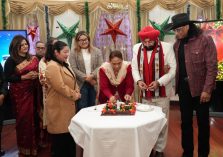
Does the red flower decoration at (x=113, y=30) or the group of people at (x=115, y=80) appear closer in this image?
the group of people at (x=115, y=80)

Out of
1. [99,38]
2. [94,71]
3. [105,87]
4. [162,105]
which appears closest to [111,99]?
[105,87]

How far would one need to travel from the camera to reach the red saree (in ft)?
11.1

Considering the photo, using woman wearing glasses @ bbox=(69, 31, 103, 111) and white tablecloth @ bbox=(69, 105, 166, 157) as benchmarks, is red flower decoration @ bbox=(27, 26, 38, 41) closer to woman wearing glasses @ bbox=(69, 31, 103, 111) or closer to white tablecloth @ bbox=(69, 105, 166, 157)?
woman wearing glasses @ bbox=(69, 31, 103, 111)

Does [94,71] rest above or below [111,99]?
above

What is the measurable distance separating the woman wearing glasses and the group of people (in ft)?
0.04

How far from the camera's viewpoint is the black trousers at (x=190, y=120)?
9.58 ft

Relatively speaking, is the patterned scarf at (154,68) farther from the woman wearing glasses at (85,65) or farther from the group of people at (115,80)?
the woman wearing glasses at (85,65)

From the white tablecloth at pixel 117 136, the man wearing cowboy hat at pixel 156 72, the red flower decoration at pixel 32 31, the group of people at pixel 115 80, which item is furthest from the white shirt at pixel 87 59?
the red flower decoration at pixel 32 31

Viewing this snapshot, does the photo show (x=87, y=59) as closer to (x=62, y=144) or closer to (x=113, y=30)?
(x=62, y=144)

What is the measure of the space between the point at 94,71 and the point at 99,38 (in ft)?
8.20

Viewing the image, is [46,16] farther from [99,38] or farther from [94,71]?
[94,71]

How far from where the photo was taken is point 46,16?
5953mm

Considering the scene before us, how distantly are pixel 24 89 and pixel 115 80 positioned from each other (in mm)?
1060

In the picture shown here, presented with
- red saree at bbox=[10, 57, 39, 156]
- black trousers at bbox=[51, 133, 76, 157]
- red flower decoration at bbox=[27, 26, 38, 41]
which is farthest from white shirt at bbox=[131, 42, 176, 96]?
red flower decoration at bbox=[27, 26, 38, 41]
